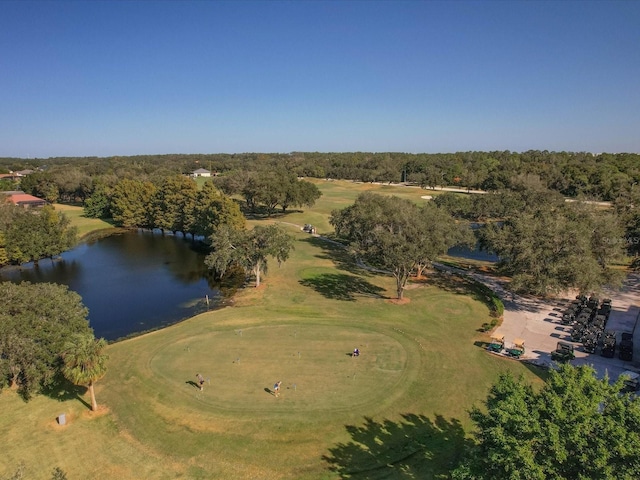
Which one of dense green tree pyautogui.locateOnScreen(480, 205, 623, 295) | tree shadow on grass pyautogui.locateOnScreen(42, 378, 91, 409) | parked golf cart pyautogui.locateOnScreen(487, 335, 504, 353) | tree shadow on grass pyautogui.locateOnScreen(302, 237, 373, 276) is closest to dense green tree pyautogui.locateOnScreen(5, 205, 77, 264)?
tree shadow on grass pyautogui.locateOnScreen(302, 237, 373, 276)

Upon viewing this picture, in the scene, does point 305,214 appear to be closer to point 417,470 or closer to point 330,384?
point 330,384

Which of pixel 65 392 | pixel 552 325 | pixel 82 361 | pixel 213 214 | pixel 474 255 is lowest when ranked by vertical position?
pixel 65 392

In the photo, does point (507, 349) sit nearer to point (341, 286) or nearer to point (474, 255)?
point (341, 286)

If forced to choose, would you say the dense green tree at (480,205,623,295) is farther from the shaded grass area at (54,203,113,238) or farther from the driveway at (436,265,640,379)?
the shaded grass area at (54,203,113,238)

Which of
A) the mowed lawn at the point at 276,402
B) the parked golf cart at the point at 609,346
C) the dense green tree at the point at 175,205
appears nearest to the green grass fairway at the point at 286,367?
the mowed lawn at the point at 276,402

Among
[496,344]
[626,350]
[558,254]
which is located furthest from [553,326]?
[496,344]

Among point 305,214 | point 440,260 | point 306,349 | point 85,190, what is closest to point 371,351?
point 306,349
